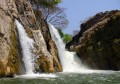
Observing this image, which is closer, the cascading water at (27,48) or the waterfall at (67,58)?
the cascading water at (27,48)

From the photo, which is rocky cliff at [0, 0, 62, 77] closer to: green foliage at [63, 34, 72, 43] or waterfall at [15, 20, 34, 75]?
waterfall at [15, 20, 34, 75]

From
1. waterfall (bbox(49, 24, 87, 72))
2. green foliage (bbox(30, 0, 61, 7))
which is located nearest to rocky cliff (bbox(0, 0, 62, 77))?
waterfall (bbox(49, 24, 87, 72))

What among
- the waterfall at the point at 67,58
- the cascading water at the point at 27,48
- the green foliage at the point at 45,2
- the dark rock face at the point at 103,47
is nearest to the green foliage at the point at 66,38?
the green foliage at the point at 45,2

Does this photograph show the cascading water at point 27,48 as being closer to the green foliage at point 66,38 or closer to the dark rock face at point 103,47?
the dark rock face at point 103,47

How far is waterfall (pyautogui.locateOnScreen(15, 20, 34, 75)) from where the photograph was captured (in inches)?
1062

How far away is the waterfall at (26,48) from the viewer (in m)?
27.0

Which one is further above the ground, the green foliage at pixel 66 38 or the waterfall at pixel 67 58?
the green foliage at pixel 66 38

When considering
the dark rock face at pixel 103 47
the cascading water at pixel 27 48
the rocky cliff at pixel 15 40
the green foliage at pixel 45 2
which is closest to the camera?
the rocky cliff at pixel 15 40

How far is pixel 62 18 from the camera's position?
52.3 m

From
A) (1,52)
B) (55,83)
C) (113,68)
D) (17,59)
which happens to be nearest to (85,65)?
(113,68)

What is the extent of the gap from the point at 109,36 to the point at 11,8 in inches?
621

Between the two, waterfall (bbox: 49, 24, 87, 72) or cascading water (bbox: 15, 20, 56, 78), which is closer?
cascading water (bbox: 15, 20, 56, 78)

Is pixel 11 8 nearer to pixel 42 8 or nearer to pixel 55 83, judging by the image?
pixel 55 83

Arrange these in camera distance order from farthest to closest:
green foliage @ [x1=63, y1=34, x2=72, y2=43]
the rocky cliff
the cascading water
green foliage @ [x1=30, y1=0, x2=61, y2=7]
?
green foliage @ [x1=63, y1=34, x2=72, y2=43] < green foliage @ [x1=30, y1=0, x2=61, y2=7] < the cascading water < the rocky cliff
